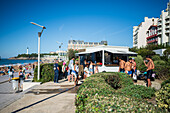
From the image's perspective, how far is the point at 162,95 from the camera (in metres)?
3.26

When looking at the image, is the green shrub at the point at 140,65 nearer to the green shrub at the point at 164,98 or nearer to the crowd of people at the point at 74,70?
the crowd of people at the point at 74,70

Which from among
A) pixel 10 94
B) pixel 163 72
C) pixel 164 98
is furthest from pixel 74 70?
pixel 163 72

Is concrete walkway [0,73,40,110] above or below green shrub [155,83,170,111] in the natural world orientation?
below

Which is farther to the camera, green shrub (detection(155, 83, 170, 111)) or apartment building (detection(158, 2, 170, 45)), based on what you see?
apartment building (detection(158, 2, 170, 45))

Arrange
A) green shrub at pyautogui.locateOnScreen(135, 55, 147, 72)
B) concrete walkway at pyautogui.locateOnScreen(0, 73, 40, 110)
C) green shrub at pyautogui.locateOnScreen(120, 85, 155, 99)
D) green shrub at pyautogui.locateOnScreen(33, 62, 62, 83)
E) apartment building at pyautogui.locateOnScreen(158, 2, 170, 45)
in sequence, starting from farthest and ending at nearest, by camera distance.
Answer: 1. apartment building at pyautogui.locateOnScreen(158, 2, 170, 45)
2. green shrub at pyautogui.locateOnScreen(135, 55, 147, 72)
3. green shrub at pyautogui.locateOnScreen(33, 62, 62, 83)
4. concrete walkway at pyautogui.locateOnScreen(0, 73, 40, 110)
5. green shrub at pyautogui.locateOnScreen(120, 85, 155, 99)

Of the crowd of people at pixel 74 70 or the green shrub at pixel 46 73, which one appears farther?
the green shrub at pixel 46 73

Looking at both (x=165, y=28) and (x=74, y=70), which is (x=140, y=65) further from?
(x=165, y=28)

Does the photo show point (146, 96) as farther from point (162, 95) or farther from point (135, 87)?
point (162, 95)

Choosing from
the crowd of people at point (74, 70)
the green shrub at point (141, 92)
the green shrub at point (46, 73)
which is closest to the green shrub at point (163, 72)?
the crowd of people at point (74, 70)

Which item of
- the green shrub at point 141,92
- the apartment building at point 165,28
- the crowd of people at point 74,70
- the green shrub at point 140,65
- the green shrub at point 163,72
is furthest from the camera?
the apartment building at point 165,28

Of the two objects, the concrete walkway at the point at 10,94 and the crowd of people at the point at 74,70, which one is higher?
the crowd of people at the point at 74,70

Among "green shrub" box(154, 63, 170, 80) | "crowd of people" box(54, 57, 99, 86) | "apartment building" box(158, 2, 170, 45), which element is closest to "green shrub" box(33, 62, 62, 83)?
"crowd of people" box(54, 57, 99, 86)

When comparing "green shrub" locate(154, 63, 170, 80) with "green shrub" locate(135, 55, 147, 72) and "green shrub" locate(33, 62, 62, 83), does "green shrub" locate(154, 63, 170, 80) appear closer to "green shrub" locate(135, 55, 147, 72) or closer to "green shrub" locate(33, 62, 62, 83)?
"green shrub" locate(135, 55, 147, 72)

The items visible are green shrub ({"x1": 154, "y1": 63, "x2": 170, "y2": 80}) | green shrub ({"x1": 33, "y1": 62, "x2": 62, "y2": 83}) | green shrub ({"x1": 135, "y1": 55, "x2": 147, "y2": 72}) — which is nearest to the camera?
green shrub ({"x1": 33, "y1": 62, "x2": 62, "y2": 83})
